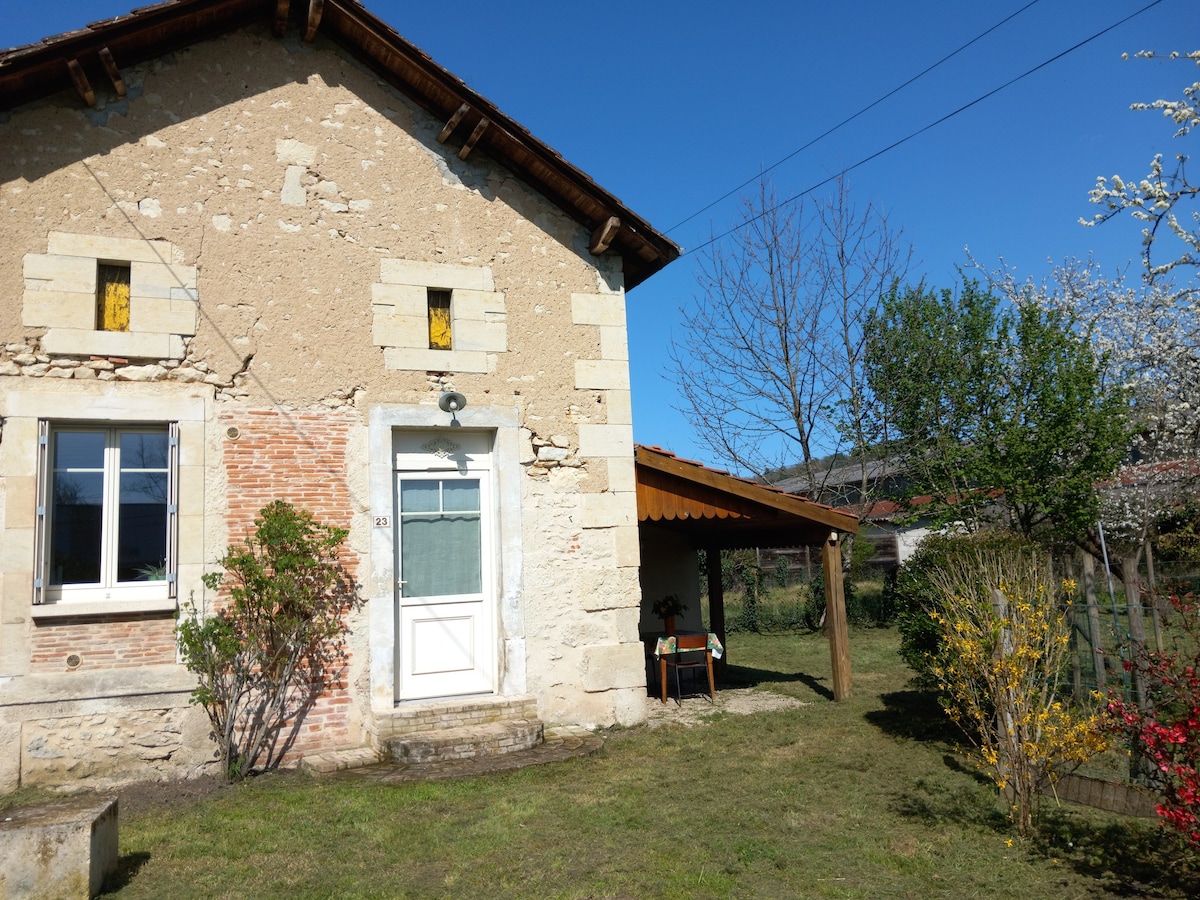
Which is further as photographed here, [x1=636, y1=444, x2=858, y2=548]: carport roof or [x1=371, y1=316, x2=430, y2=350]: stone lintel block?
[x1=636, y1=444, x2=858, y2=548]: carport roof

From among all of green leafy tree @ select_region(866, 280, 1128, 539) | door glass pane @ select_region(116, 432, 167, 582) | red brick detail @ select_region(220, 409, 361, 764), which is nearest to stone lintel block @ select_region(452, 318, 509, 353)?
red brick detail @ select_region(220, 409, 361, 764)

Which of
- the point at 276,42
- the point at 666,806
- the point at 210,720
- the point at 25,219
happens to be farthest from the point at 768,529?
the point at 25,219

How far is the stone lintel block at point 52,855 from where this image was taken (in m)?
4.00

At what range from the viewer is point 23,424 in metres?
6.35

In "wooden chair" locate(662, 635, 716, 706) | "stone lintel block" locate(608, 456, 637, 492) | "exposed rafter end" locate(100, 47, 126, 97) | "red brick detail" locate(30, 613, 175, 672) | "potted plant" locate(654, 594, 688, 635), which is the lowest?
"wooden chair" locate(662, 635, 716, 706)

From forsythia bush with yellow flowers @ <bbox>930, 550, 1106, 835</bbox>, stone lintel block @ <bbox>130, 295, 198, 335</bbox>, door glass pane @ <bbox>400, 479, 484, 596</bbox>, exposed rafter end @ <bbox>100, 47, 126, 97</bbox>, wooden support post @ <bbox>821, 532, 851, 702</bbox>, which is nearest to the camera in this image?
forsythia bush with yellow flowers @ <bbox>930, 550, 1106, 835</bbox>

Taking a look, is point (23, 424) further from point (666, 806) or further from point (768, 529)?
point (768, 529)

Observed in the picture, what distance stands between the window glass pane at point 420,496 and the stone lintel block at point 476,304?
61.5 inches

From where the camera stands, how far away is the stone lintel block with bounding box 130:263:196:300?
268 inches

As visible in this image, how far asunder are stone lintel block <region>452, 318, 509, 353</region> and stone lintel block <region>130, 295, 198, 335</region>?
87.0 inches

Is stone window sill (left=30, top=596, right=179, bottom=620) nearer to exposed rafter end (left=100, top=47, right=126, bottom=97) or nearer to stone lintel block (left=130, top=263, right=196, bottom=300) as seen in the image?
stone lintel block (left=130, top=263, right=196, bottom=300)

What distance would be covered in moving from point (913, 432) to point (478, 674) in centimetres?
1214

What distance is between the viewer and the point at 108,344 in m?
6.66

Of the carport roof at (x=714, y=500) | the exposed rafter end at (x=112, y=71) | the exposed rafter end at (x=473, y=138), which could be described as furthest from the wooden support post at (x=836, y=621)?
the exposed rafter end at (x=112, y=71)
